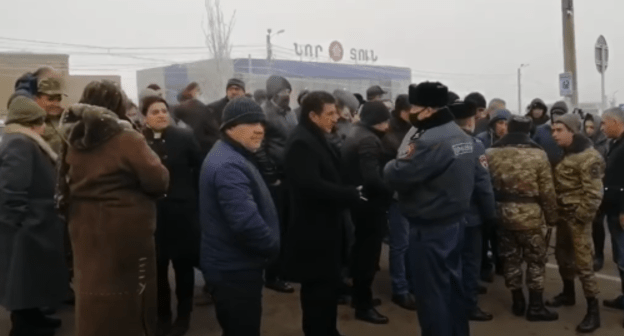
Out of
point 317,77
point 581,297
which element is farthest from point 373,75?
point 581,297

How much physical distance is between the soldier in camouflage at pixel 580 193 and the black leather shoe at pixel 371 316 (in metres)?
1.67

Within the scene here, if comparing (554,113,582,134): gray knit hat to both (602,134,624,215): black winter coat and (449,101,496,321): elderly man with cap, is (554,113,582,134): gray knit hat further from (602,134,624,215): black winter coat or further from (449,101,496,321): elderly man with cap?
(449,101,496,321): elderly man with cap

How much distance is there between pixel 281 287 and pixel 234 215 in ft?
10.2

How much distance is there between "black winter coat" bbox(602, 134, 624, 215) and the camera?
5453mm

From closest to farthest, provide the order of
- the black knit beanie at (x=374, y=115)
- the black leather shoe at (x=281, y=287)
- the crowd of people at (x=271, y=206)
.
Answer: the crowd of people at (x=271, y=206), the black knit beanie at (x=374, y=115), the black leather shoe at (x=281, y=287)

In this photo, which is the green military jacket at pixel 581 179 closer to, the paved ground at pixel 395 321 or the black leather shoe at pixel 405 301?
the paved ground at pixel 395 321

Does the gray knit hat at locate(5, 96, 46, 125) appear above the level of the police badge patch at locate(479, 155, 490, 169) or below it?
above

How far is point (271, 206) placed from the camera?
3.74 m

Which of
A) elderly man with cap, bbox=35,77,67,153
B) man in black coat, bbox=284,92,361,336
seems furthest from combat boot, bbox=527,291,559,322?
elderly man with cap, bbox=35,77,67,153

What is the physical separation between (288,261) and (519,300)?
2.49 metres

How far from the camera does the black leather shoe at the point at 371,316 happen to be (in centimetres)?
545

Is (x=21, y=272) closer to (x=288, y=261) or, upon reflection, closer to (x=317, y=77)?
(x=288, y=261)

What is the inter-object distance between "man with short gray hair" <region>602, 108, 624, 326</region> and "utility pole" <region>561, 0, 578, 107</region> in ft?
28.2

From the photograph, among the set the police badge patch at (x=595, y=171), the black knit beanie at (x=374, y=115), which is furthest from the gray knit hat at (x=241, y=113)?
the police badge patch at (x=595, y=171)
